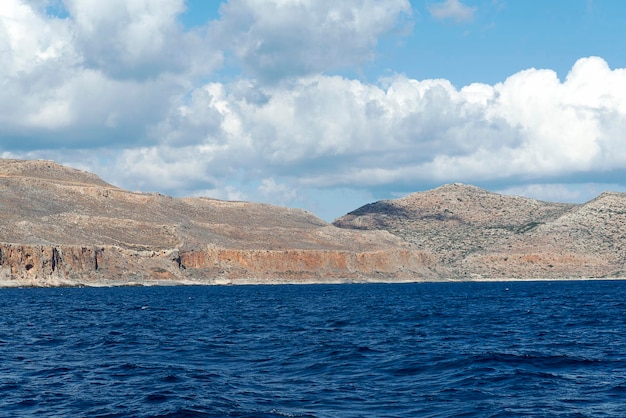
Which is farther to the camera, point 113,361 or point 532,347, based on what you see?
point 532,347

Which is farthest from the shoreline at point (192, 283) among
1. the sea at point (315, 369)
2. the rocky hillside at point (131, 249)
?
the sea at point (315, 369)

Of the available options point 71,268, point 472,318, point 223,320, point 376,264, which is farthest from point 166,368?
point 376,264

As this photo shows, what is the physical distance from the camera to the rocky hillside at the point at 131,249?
145 metres

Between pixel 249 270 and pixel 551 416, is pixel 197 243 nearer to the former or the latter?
pixel 249 270

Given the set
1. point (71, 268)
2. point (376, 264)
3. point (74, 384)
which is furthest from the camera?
point (376, 264)

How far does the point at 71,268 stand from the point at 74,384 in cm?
12336

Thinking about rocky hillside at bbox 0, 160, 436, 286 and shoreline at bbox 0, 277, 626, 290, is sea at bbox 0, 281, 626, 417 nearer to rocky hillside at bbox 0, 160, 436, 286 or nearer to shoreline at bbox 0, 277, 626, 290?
shoreline at bbox 0, 277, 626, 290

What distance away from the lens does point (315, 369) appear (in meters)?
32.9

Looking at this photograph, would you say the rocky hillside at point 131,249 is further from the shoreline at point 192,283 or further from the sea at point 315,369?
the sea at point 315,369

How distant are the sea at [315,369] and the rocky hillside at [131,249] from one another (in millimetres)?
91545

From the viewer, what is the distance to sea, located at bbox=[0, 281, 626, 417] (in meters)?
25.2

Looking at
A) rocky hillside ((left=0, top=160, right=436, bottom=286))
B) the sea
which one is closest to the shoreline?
rocky hillside ((left=0, top=160, right=436, bottom=286))

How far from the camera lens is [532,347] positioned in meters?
39.3

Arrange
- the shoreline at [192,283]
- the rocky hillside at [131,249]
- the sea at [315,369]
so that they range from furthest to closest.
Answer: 1. the rocky hillside at [131,249]
2. the shoreline at [192,283]
3. the sea at [315,369]
